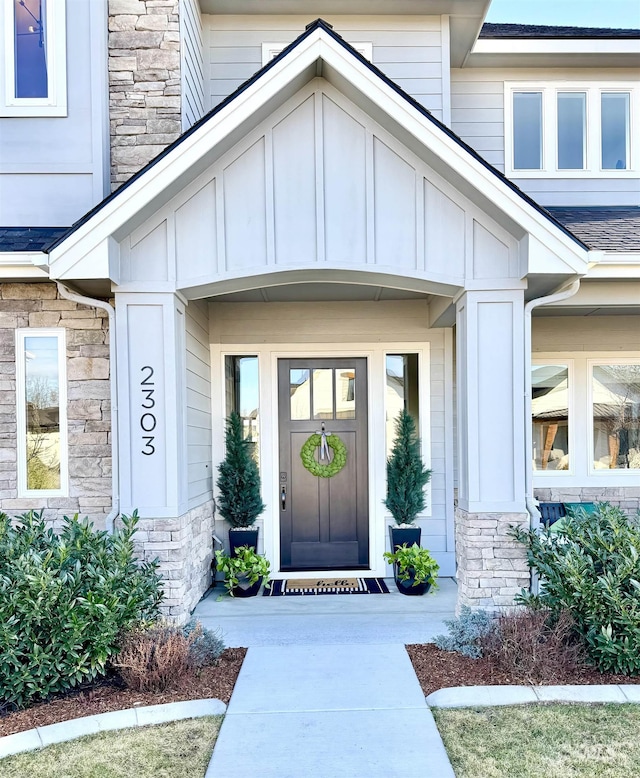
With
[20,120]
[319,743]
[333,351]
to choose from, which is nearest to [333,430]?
[333,351]

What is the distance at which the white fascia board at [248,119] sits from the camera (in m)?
4.65

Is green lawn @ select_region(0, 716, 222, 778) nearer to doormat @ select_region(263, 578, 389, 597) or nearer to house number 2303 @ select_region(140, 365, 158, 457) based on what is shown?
house number 2303 @ select_region(140, 365, 158, 457)

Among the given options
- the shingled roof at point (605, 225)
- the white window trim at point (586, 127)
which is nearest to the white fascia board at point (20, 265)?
the shingled roof at point (605, 225)

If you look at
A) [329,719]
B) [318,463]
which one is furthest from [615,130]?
[329,719]

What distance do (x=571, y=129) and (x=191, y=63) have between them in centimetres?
450

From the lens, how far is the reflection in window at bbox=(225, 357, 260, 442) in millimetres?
6949

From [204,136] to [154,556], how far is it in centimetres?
333

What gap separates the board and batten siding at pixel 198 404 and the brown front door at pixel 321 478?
86cm

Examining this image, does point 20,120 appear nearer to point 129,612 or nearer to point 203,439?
point 203,439

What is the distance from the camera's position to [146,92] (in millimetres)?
6043

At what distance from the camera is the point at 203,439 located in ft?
20.7

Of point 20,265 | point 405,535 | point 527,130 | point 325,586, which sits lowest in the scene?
point 325,586

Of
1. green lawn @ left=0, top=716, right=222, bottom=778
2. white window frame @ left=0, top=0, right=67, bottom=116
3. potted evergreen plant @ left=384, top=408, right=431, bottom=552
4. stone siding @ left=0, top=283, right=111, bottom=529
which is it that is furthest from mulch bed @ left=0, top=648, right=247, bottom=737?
white window frame @ left=0, top=0, right=67, bottom=116

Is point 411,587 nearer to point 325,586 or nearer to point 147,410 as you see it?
point 325,586
